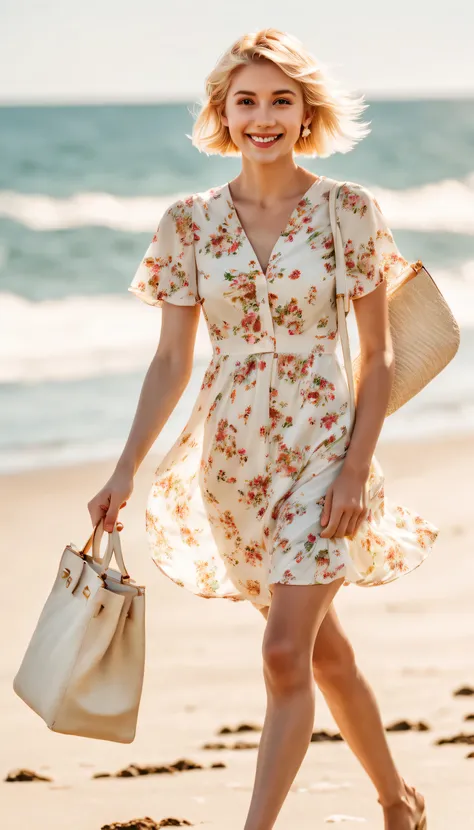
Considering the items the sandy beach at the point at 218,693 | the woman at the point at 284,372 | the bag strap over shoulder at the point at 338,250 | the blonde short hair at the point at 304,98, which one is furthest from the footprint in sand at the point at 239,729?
the blonde short hair at the point at 304,98

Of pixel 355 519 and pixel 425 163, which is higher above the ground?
pixel 425 163

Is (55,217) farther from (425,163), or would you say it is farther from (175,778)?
(175,778)

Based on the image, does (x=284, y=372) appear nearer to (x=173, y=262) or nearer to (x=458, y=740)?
(x=173, y=262)

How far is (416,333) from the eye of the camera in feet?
12.6

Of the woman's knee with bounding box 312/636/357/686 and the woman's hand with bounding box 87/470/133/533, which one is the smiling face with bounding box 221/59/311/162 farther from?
the woman's knee with bounding box 312/636/357/686

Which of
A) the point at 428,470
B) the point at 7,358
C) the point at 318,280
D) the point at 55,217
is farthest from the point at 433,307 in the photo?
the point at 55,217

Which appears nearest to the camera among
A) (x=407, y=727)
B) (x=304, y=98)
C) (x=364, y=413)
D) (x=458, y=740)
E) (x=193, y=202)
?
(x=364, y=413)

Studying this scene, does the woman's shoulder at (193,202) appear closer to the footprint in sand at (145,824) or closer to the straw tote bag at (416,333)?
the straw tote bag at (416,333)

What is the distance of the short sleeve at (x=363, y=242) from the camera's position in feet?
12.1

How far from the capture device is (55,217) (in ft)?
73.0

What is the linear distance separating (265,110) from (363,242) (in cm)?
41

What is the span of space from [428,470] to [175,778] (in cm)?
454

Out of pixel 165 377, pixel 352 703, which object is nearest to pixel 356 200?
pixel 165 377

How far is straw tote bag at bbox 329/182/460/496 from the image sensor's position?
383 cm
